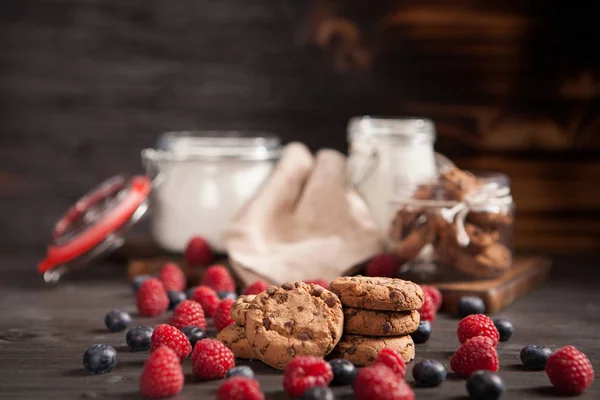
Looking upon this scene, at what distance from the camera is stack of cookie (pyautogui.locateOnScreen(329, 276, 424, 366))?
1.27 meters

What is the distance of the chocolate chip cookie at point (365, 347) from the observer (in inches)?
49.9

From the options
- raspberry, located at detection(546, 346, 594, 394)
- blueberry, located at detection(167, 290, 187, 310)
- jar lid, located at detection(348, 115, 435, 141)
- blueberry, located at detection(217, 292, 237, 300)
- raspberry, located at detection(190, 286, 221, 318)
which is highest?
jar lid, located at detection(348, 115, 435, 141)

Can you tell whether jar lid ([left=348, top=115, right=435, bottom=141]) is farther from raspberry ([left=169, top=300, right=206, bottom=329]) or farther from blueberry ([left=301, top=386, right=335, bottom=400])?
blueberry ([left=301, top=386, right=335, bottom=400])

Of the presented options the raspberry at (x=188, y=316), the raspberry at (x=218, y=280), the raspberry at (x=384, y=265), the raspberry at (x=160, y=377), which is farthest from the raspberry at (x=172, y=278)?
the raspberry at (x=160, y=377)

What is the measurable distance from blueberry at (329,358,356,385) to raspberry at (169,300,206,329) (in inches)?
14.7

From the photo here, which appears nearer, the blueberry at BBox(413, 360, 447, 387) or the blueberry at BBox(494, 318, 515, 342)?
the blueberry at BBox(413, 360, 447, 387)

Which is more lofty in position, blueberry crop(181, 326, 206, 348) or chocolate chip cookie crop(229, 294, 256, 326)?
chocolate chip cookie crop(229, 294, 256, 326)

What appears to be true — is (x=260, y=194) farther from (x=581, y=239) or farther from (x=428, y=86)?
(x=581, y=239)

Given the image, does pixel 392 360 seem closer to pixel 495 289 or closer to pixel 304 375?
pixel 304 375

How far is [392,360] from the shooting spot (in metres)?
1.17

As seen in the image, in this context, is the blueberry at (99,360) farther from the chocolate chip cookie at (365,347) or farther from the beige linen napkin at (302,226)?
the beige linen napkin at (302,226)

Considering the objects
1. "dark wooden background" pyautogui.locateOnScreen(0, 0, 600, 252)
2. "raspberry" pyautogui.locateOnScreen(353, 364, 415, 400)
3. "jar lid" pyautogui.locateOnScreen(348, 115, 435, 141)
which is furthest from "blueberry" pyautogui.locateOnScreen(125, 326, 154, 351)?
"dark wooden background" pyautogui.locateOnScreen(0, 0, 600, 252)

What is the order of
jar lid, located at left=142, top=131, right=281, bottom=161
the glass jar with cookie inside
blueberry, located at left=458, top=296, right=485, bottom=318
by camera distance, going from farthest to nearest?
jar lid, located at left=142, top=131, right=281, bottom=161 → the glass jar with cookie inside → blueberry, located at left=458, top=296, right=485, bottom=318

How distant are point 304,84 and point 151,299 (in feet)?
3.25
